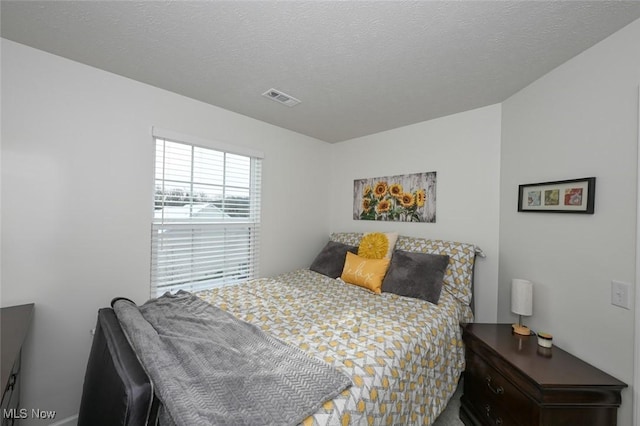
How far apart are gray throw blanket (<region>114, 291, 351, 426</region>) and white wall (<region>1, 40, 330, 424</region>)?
544 millimetres

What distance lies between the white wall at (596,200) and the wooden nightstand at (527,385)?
0.12 meters

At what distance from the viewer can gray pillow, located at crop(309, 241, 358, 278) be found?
2924mm

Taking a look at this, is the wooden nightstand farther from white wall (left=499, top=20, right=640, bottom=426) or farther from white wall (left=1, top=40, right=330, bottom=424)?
white wall (left=1, top=40, right=330, bottom=424)

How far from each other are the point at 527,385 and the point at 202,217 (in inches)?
104

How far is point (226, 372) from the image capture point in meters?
1.15

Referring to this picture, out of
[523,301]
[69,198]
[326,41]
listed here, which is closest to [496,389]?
[523,301]

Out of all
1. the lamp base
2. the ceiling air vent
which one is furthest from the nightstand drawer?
the ceiling air vent

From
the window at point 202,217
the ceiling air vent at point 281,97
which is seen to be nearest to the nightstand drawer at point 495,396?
the window at point 202,217

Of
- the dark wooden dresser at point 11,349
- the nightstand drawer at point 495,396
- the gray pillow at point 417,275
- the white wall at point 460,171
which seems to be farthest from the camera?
the white wall at point 460,171

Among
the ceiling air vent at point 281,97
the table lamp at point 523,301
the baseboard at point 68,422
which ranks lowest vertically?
the baseboard at point 68,422

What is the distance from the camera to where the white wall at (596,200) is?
4.63ft

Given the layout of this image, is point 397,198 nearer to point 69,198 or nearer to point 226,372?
point 226,372

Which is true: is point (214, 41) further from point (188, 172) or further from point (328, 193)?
point (328, 193)

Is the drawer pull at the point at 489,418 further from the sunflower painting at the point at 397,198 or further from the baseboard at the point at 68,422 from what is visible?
the baseboard at the point at 68,422
